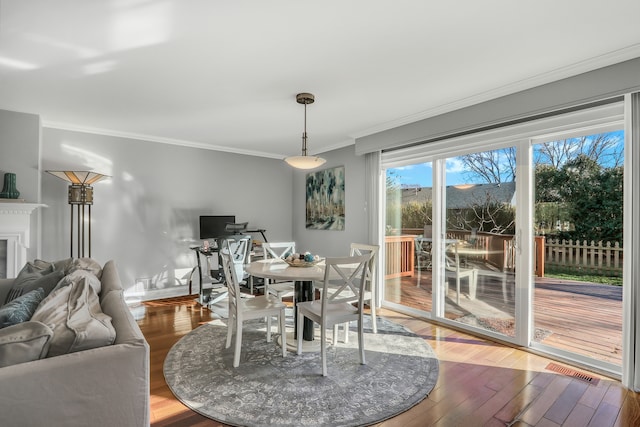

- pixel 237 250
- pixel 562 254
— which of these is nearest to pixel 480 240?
pixel 562 254

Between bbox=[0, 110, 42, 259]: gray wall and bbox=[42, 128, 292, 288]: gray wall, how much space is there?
0.38m

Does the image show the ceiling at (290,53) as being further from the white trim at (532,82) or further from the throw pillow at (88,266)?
the throw pillow at (88,266)

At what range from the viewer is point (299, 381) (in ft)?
8.15

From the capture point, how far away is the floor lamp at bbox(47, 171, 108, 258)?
Answer: 151 inches

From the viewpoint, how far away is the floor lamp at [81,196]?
3.83m

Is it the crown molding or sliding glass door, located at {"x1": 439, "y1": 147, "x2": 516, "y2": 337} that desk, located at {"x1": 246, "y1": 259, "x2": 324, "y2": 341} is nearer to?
sliding glass door, located at {"x1": 439, "y1": 147, "x2": 516, "y2": 337}

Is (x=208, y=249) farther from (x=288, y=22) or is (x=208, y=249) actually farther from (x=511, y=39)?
(x=511, y=39)

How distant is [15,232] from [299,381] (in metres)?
3.47

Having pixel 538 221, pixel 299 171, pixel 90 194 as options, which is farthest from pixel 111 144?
pixel 538 221

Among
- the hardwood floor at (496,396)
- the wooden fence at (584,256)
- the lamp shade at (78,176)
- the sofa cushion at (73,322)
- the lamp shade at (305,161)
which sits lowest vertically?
the hardwood floor at (496,396)

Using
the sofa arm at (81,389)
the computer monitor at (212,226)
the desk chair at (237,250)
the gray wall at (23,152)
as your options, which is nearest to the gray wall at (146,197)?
the computer monitor at (212,226)

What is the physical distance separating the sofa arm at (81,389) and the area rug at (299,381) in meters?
0.90

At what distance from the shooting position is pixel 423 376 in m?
2.57

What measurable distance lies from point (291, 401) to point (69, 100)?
3.49m
